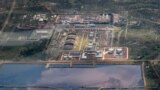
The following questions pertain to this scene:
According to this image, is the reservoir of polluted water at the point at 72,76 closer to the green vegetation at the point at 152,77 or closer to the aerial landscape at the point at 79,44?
the aerial landscape at the point at 79,44

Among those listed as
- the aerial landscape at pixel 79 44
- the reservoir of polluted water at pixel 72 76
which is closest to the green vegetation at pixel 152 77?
the aerial landscape at pixel 79 44

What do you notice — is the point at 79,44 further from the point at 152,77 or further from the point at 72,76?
the point at 152,77

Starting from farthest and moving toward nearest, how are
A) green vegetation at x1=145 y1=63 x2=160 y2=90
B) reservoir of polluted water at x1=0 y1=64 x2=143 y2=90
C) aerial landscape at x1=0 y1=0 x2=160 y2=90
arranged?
aerial landscape at x1=0 y1=0 x2=160 y2=90
reservoir of polluted water at x1=0 y1=64 x2=143 y2=90
green vegetation at x1=145 y1=63 x2=160 y2=90

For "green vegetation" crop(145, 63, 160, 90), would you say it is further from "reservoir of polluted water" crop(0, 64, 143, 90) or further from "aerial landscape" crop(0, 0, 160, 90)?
"reservoir of polluted water" crop(0, 64, 143, 90)

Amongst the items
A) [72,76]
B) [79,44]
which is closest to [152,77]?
[72,76]

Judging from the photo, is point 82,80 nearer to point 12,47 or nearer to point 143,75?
point 143,75

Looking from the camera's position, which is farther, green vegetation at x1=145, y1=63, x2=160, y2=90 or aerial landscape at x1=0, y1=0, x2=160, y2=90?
aerial landscape at x1=0, y1=0, x2=160, y2=90

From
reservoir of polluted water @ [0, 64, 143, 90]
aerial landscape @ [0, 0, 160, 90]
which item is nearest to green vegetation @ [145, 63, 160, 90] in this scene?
aerial landscape @ [0, 0, 160, 90]

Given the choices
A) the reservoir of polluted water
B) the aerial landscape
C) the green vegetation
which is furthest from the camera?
the aerial landscape
